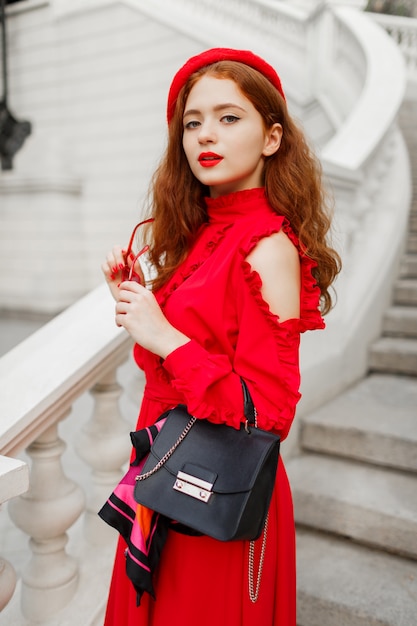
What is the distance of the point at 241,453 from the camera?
3.13 ft

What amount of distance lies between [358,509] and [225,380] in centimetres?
129

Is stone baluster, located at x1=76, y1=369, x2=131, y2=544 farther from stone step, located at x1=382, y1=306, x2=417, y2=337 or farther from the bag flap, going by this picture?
stone step, located at x1=382, y1=306, x2=417, y2=337

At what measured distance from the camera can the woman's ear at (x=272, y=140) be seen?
1.14 metres

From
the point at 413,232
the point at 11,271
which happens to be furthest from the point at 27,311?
the point at 413,232

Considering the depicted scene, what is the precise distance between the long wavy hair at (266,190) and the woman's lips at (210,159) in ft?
0.43

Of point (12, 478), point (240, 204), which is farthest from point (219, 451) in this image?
point (240, 204)

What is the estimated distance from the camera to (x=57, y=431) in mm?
1445

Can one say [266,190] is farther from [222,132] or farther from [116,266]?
[116,266]

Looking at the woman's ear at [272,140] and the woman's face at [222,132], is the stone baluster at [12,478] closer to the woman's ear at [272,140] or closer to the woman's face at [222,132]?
the woman's face at [222,132]

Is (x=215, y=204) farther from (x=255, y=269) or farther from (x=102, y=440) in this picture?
(x=102, y=440)

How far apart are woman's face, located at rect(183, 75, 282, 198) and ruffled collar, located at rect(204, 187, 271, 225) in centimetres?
4

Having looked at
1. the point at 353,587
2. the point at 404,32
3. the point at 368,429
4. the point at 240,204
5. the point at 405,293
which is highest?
the point at 404,32

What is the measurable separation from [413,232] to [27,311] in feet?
17.5

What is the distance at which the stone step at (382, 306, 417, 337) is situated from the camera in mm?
3035
